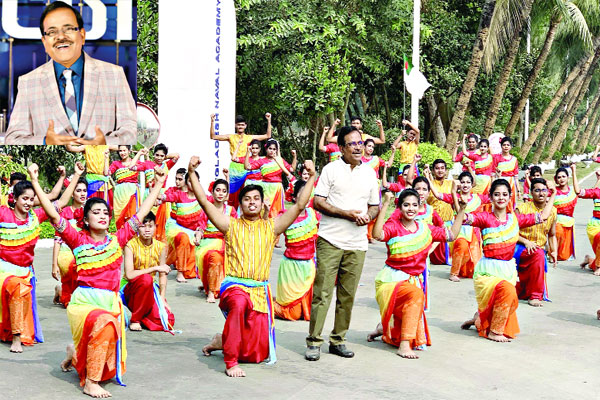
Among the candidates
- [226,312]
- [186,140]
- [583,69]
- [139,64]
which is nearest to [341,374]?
[226,312]

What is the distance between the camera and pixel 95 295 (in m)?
6.85

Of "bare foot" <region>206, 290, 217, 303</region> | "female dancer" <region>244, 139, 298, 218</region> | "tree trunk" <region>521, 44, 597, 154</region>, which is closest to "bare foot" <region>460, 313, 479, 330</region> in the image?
"bare foot" <region>206, 290, 217, 303</region>

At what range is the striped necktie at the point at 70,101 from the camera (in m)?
17.8

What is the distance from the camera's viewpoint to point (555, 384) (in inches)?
278

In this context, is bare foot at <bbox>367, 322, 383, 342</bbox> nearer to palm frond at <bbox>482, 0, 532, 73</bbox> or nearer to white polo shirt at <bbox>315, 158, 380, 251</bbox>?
white polo shirt at <bbox>315, 158, 380, 251</bbox>

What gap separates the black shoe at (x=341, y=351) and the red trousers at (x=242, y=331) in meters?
0.65

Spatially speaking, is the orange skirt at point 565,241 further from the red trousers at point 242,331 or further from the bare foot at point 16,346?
the bare foot at point 16,346

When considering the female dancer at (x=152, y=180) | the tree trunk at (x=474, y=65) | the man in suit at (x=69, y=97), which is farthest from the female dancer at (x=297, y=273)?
the tree trunk at (x=474, y=65)

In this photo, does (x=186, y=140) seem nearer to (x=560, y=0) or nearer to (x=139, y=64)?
(x=139, y=64)

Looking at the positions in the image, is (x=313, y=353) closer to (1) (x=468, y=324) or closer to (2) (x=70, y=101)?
(1) (x=468, y=324)

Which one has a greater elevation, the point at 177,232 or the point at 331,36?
the point at 331,36

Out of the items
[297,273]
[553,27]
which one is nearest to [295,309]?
[297,273]

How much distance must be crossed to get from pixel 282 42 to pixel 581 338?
15467 millimetres

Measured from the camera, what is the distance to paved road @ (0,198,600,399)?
22.0 ft
